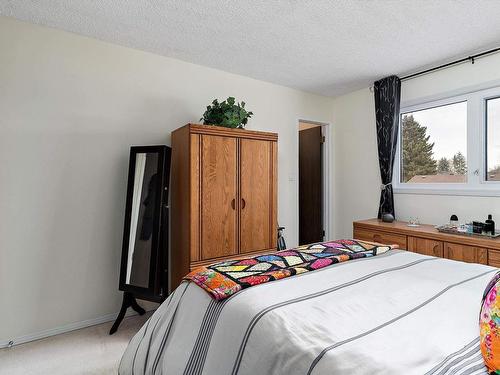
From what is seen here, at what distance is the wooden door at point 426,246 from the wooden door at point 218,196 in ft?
5.63

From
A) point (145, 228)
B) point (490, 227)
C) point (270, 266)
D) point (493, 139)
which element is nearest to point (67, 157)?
point (145, 228)

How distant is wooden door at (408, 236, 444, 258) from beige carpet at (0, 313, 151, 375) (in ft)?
8.80

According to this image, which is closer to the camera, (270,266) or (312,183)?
(270,266)

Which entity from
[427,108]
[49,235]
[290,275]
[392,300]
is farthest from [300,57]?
[49,235]

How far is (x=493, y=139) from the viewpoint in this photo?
275 cm

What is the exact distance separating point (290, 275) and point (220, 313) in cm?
43

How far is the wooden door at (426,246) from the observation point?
2.57 m

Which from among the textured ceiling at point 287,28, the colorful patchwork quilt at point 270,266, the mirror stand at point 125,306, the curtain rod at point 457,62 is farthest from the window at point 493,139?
the mirror stand at point 125,306

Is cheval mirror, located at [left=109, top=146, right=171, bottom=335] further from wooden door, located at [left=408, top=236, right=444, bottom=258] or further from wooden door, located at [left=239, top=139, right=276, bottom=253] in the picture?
wooden door, located at [left=408, top=236, right=444, bottom=258]

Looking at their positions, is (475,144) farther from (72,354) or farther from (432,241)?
(72,354)

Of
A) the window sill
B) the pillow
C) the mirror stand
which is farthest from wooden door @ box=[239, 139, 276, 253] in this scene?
the pillow

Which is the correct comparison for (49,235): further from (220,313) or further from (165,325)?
(220,313)

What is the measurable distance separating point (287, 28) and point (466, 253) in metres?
2.39

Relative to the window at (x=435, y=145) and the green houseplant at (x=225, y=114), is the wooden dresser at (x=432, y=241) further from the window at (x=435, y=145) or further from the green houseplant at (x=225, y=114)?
the green houseplant at (x=225, y=114)
